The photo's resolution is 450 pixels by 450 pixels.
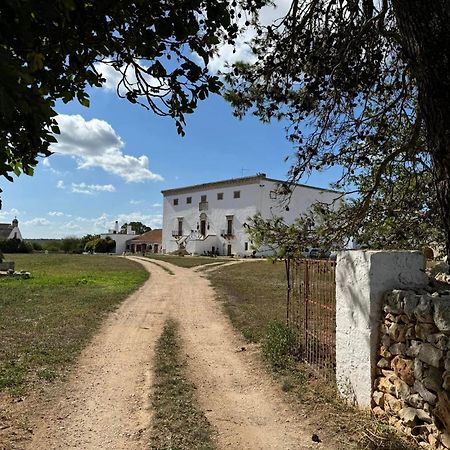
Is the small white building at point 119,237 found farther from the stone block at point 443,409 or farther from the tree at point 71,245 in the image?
the stone block at point 443,409

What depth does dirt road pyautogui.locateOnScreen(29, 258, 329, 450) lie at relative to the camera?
435 cm

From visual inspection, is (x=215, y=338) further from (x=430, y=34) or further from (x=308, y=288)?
(x=430, y=34)

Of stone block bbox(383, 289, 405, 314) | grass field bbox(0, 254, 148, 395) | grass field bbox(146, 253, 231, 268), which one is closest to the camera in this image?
stone block bbox(383, 289, 405, 314)

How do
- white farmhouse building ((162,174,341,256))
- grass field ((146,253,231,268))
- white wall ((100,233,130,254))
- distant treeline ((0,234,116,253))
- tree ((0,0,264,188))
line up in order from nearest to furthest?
tree ((0,0,264,188))
grass field ((146,253,231,268))
white farmhouse building ((162,174,341,256))
distant treeline ((0,234,116,253))
white wall ((100,233,130,254))

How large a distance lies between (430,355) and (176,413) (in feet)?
8.97

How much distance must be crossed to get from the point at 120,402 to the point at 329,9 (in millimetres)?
5967

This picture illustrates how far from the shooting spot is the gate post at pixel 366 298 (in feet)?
15.6

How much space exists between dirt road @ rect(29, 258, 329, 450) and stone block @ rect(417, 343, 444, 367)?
126cm

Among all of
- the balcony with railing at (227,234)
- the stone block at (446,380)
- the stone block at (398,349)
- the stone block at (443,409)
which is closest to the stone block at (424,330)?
the stone block at (398,349)

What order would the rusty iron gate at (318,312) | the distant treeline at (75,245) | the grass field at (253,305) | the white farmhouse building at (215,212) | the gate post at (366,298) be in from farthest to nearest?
the distant treeline at (75,245)
the white farmhouse building at (215,212)
the grass field at (253,305)
the rusty iron gate at (318,312)
the gate post at (366,298)

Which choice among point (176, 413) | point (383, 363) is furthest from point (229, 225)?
point (383, 363)

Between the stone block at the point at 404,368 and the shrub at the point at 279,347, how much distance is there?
2450 millimetres

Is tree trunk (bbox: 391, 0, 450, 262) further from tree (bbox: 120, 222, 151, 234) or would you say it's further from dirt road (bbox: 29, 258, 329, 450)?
tree (bbox: 120, 222, 151, 234)

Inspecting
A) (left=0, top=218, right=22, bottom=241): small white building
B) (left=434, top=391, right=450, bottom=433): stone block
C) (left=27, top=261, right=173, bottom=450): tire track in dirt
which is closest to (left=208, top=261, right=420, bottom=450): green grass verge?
(left=434, top=391, right=450, bottom=433): stone block
